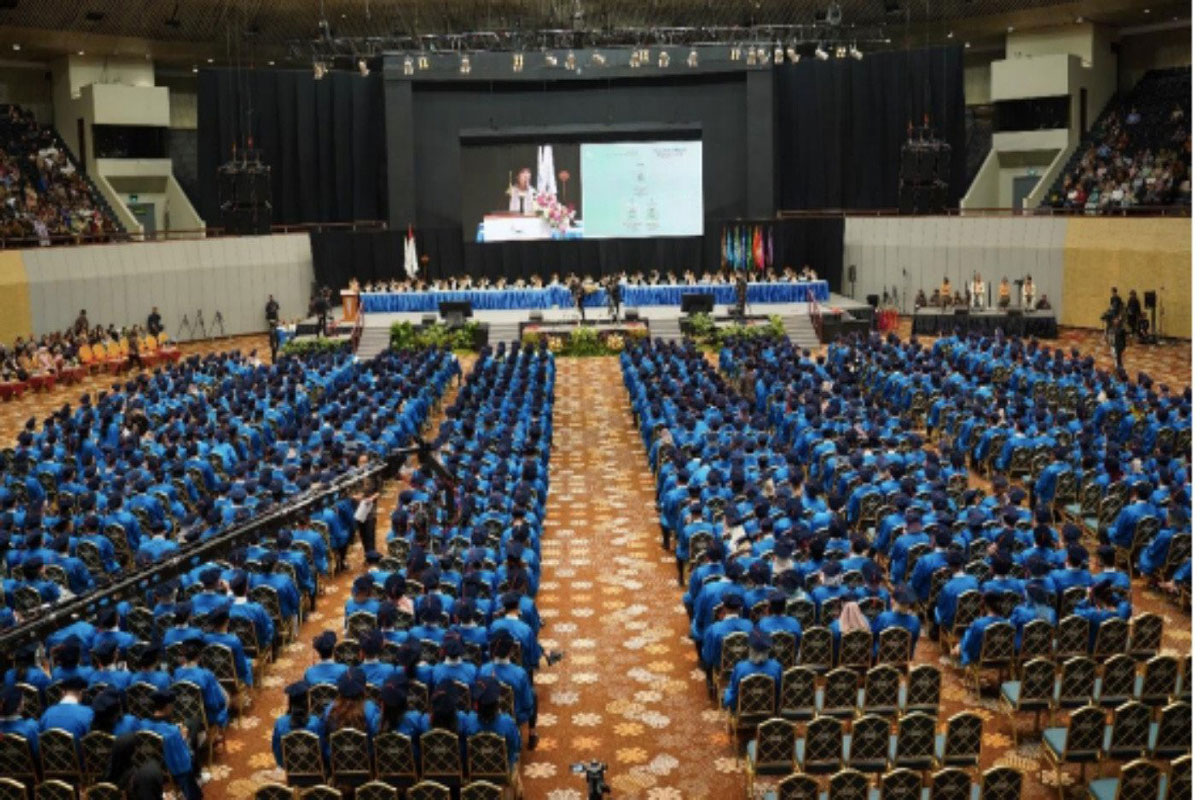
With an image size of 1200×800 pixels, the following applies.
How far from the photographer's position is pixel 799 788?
29.5 feet

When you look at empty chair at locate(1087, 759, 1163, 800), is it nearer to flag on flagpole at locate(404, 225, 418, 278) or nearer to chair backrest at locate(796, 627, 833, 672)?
chair backrest at locate(796, 627, 833, 672)

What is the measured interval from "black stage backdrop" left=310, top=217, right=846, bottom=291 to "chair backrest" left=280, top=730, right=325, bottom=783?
36079 millimetres

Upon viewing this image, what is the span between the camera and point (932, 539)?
14.6 meters

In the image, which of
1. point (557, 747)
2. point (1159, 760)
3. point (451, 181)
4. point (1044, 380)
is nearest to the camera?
point (1159, 760)

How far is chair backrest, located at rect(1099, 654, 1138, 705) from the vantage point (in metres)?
11.1

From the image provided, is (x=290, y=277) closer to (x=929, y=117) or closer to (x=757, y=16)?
(x=757, y=16)

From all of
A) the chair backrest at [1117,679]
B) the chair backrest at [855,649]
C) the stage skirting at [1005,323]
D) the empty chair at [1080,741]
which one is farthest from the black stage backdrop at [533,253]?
the empty chair at [1080,741]

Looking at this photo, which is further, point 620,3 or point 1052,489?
point 620,3

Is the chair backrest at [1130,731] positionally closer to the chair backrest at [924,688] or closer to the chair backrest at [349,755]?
the chair backrest at [924,688]

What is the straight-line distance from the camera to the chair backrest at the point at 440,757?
10.1 metres

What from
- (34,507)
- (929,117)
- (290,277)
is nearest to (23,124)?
(290,277)

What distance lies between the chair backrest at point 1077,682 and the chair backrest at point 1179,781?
2.09 metres

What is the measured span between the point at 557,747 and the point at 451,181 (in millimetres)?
36207

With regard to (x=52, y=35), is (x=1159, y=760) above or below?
below
